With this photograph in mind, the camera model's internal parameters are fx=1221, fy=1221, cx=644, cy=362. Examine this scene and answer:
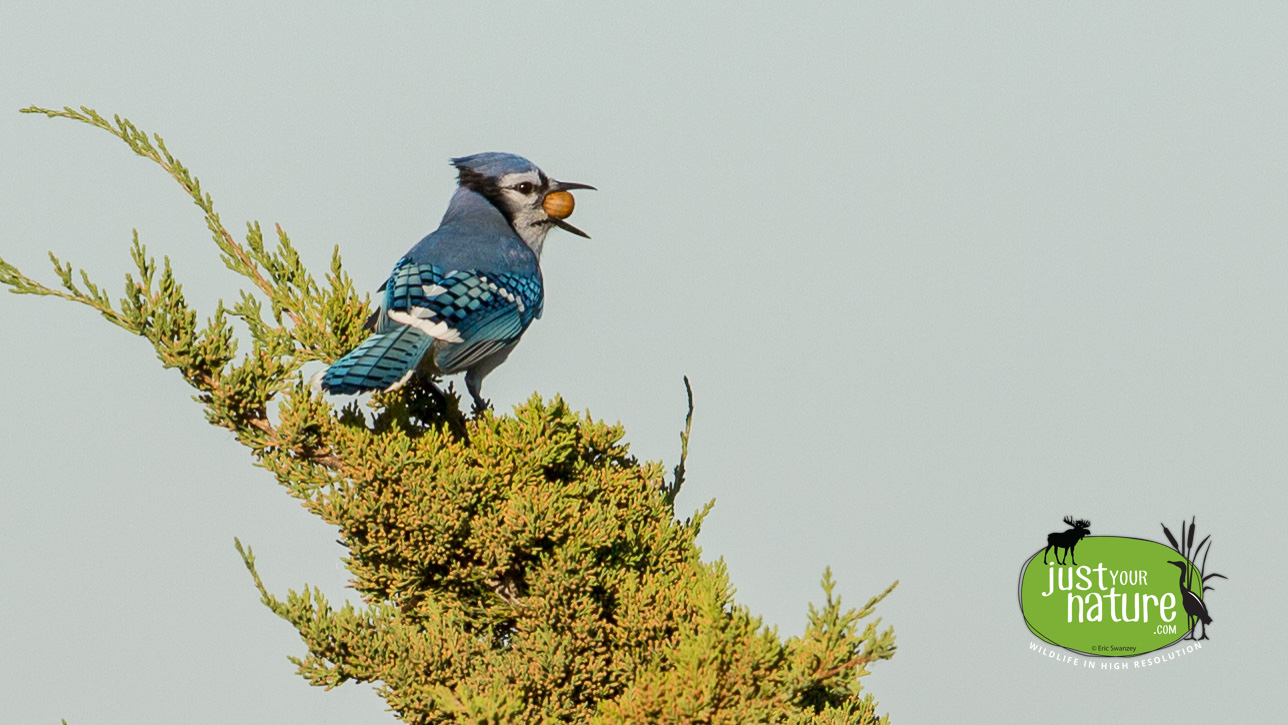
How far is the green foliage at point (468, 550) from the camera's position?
4828mm

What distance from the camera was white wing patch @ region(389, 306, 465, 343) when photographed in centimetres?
534

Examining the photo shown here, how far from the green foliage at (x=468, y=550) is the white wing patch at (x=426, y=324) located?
37 cm

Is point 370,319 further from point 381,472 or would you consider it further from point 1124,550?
point 1124,550

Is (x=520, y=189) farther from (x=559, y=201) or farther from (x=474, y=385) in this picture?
(x=474, y=385)

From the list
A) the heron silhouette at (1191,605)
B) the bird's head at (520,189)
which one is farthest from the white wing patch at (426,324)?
the heron silhouette at (1191,605)

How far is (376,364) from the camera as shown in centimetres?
491

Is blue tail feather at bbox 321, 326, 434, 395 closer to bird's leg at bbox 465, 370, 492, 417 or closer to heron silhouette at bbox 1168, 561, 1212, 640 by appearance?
bird's leg at bbox 465, 370, 492, 417

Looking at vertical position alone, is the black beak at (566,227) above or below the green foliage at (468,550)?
above

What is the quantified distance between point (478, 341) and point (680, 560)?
4.48 feet

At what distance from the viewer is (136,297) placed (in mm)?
4934

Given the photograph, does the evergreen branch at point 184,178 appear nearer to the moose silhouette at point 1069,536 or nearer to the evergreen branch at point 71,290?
the evergreen branch at point 71,290

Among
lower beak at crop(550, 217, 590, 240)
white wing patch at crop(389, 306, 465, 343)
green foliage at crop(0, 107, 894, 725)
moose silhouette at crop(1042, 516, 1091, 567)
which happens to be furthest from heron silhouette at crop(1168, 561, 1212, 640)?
white wing patch at crop(389, 306, 465, 343)

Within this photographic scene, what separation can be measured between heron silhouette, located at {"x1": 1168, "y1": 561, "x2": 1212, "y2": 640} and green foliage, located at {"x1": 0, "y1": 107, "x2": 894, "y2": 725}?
2542mm

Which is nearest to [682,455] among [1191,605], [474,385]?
[474,385]
